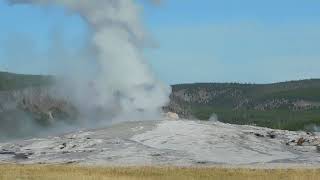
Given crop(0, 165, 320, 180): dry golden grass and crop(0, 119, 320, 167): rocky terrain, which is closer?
crop(0, 165, 320, 180): dry golden grass

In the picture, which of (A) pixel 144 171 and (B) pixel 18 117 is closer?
(A) pixel 144 171

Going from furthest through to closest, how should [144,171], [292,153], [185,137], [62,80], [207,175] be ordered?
[62,80], [185,137], [292,153], [144,171], [207,175]

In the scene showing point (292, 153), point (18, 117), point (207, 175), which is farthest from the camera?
point (18, 117)

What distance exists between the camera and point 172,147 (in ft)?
236

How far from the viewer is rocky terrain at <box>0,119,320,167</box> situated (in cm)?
6594

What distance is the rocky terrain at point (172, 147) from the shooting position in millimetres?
65938

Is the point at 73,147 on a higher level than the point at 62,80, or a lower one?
lower

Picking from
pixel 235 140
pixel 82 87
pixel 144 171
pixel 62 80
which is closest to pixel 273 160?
pixel 235 140

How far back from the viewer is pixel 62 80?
13112 centimetres

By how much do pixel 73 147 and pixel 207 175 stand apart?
104 feet

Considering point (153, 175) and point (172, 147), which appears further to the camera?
point (172, 147)

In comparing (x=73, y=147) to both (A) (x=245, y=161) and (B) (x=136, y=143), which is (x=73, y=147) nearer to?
(B) (x=136, y=143)

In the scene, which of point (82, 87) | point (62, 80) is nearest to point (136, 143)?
point (82, 87)

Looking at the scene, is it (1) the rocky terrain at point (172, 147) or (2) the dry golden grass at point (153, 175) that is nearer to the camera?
(2) the dry golden grass at point (153, 175)
